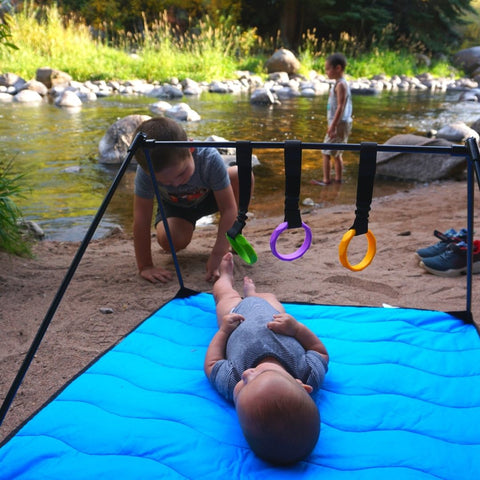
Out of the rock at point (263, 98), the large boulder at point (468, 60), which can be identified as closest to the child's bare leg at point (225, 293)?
the rock at point (263, 98)

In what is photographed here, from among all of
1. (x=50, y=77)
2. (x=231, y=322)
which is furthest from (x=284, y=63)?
(x=231, y=322)

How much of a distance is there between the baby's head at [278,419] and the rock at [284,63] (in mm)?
16217

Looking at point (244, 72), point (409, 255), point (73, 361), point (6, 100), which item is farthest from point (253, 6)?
point (73, 361)

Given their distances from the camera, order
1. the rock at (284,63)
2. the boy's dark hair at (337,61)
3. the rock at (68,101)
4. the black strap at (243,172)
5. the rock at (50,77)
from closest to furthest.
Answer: the black strap at (243,172) < the boy's dark hair at (337,61) < the rock at (68,101) < the rock at (50,77) < the rock at (284,63)

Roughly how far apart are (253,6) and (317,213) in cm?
1929

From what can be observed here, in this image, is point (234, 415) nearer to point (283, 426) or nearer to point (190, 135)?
point (283, 426)

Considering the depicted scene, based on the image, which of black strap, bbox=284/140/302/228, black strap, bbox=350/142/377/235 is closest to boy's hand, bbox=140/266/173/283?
black strap, bbox=284/140/302/228

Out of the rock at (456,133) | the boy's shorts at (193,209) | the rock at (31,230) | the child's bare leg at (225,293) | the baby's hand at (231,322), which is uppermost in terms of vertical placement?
the boy's shorts at (193,209)

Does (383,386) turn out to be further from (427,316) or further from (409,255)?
(409,255)

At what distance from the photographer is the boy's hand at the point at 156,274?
3.15 metres

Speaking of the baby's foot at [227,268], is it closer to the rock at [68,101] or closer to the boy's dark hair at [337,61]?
the boy's dark hair at [337,61]

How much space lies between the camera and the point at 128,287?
10.1 ft

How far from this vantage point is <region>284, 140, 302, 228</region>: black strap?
1.70 meters

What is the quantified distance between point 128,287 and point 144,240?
1.04 feet
